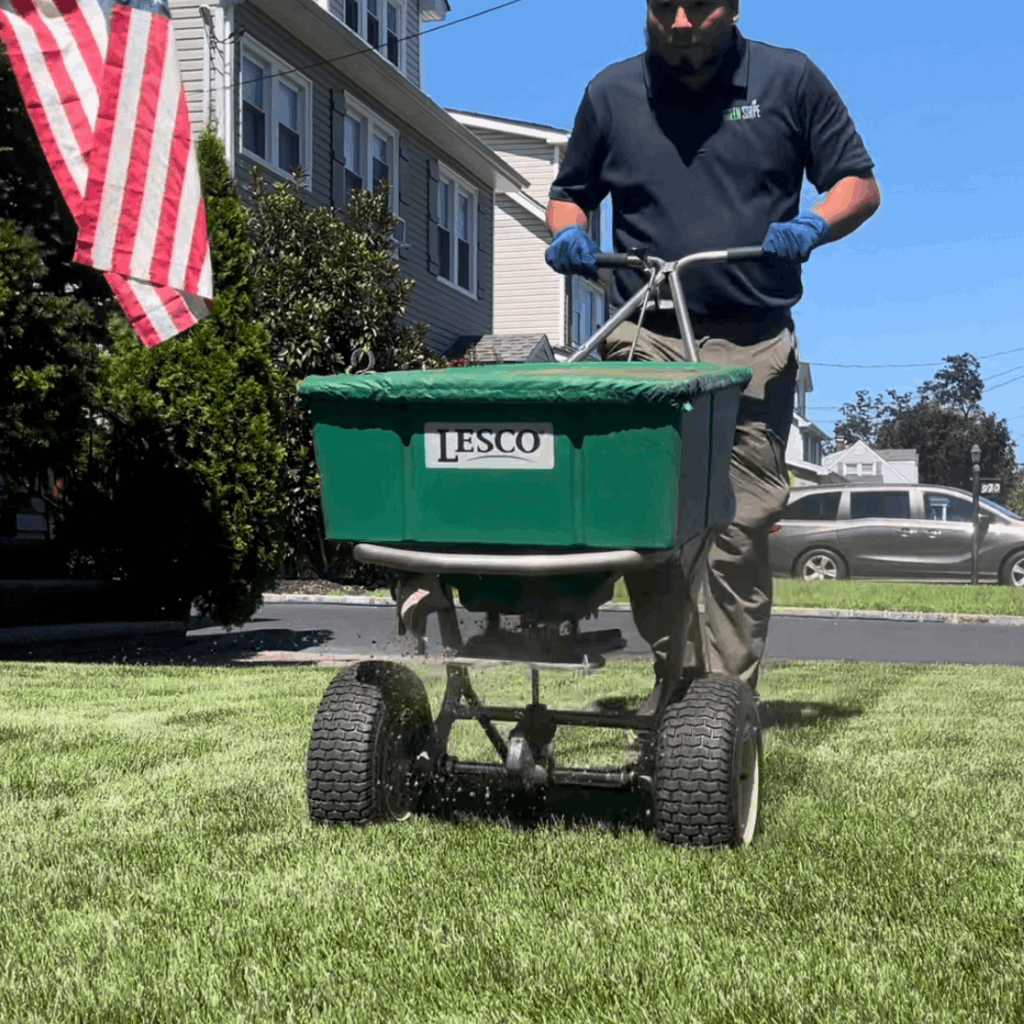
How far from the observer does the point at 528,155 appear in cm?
3142

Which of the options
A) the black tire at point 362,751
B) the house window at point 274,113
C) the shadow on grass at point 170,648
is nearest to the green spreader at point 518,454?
→ the black tire at point 362,751

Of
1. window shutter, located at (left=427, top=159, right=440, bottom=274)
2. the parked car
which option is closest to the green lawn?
the parked car

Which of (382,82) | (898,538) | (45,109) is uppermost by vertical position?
(382,82)

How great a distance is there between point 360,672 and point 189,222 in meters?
4.92

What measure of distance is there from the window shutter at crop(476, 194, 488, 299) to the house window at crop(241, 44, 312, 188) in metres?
7.06

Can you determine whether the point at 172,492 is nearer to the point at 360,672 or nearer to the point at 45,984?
the point at 360,672

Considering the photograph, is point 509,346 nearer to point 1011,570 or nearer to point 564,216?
point 1011,570

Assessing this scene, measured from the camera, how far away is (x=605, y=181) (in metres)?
4.78

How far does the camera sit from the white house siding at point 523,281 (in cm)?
3112

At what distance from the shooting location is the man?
180 inches

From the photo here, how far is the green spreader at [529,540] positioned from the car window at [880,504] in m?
17.8

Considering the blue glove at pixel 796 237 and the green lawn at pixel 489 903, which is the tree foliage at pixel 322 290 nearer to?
the green lawn at pixel 489 903

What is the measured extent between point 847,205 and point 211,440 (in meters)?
6.60

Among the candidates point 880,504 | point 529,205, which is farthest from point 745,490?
point 529,205
